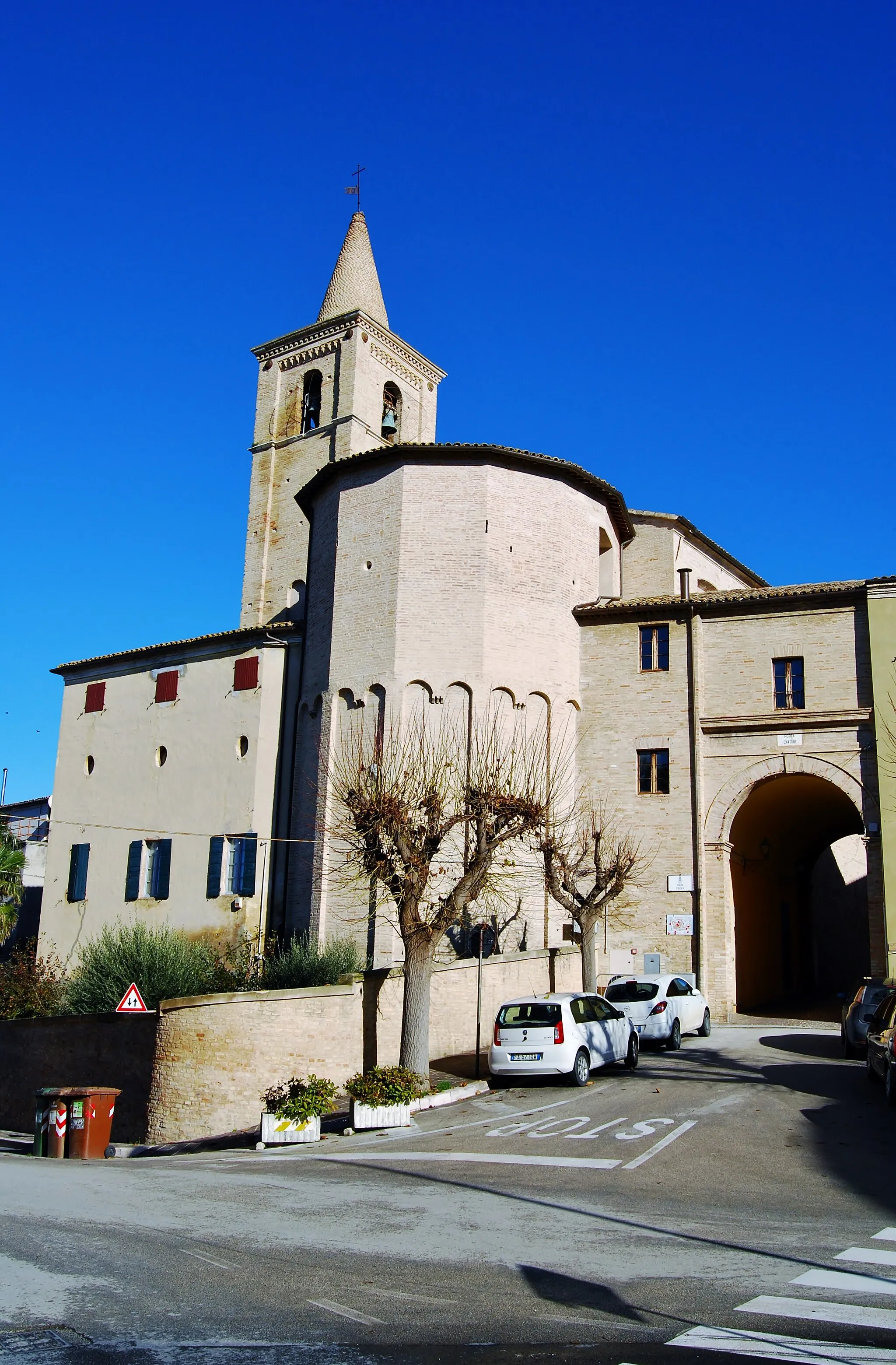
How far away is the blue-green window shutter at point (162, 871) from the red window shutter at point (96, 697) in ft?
19.5

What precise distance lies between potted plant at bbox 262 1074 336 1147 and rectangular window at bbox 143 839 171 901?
16.7 meters

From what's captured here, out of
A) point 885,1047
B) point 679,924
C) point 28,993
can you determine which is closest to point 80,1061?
point 28,993

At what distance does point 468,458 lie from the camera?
29609 mm

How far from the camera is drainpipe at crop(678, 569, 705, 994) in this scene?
2714cm

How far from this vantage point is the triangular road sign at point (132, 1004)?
18.8 metres

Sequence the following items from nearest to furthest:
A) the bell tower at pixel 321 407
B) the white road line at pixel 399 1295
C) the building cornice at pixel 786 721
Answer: the white road line at pixel 399 1295 < the building cornice at pixel 786 721 < the bell tower at pixel 321 407

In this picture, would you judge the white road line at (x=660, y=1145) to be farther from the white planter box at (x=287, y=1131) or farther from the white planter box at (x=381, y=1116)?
the white planter box at (x=287, y=1131)

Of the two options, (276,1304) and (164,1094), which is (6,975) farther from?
(276,1304)

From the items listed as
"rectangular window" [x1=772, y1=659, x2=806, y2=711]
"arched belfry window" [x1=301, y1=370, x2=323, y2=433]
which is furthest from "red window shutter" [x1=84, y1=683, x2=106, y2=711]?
"rectangular window" [x1=772, y1=659, x2=806, y2=711]

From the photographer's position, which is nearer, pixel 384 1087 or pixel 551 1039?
pixel 384 1087

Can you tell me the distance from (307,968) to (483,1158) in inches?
398

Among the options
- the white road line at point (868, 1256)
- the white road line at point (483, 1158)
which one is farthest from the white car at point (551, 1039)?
the white road line at point (868, 1256)

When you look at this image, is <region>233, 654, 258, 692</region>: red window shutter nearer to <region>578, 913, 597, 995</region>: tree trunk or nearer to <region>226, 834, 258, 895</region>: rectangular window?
<region>226, 834, 258, 895</region>: rectangular window

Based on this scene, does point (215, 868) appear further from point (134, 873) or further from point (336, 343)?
point (336, 343)
